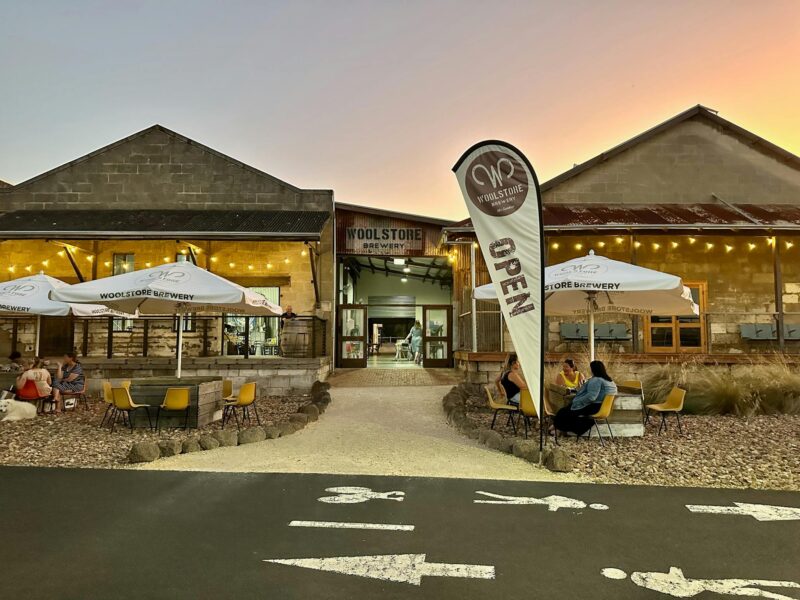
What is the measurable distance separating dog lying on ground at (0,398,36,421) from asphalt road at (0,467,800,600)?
4.58 meters

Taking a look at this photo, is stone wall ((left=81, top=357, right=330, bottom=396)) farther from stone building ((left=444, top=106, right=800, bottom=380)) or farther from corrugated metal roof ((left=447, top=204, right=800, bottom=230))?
corrugated metal roof ((left=447, top=204, right=800, bottom=230))

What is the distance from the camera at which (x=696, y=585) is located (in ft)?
11.1

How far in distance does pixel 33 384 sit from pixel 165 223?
711 cm

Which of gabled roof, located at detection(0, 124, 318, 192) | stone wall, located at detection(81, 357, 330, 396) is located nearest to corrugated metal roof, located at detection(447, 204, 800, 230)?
stone wall, located at detection(81, 357, 330, 396)

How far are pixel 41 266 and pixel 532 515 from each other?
18.3 m

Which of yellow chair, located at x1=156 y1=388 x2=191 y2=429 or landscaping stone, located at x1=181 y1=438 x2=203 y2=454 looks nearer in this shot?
landscaping stone, located at x1=181 y1=438 x2=203 y2=454

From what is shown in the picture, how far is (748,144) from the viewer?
1705 centimetres

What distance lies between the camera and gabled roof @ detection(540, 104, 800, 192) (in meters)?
16.7

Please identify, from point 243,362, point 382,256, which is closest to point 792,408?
point 243,362

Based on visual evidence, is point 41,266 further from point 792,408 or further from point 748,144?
point 748,144

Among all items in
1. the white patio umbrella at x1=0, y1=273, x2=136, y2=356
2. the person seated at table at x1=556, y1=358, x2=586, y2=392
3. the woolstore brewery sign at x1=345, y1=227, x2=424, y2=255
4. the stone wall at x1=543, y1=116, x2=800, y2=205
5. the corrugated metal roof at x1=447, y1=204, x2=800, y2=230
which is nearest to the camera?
the person seated at table at x1=556, y1=358, x2=586, y2=392

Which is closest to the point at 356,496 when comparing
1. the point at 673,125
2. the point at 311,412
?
the point at 311,412

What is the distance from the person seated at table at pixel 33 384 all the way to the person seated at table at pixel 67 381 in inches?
8.2

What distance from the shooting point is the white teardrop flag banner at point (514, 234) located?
6164mm
